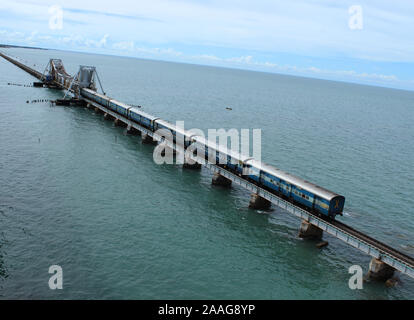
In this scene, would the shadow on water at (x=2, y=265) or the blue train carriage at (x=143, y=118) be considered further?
the blue train carriage at (x=143, y=118)

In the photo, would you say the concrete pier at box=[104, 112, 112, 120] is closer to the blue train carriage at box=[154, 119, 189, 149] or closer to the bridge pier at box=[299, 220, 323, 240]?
the blue train carriage at box=[154, 119, 189, 149]

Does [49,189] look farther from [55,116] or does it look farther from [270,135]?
[270,135]

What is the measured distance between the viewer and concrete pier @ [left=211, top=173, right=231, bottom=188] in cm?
6075

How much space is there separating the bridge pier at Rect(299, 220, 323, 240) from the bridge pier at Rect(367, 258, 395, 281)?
844cm

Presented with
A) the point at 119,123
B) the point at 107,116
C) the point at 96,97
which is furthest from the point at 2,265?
the point at 96,97

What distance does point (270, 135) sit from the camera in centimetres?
10731

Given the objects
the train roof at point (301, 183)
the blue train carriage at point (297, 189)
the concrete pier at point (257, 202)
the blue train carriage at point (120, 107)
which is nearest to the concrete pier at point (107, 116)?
the blue train carriage at point (120, 107)

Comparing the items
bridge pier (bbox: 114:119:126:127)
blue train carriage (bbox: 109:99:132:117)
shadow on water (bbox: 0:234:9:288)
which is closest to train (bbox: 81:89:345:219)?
blue train carriage (bbox: 109:99:132:117)

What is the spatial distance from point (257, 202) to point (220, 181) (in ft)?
31.8

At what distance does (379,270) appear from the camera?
38.5m

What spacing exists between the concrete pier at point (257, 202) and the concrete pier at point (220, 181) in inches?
332

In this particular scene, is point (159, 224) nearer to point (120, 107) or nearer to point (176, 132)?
point (176, 132)

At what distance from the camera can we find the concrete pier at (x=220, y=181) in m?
60.8

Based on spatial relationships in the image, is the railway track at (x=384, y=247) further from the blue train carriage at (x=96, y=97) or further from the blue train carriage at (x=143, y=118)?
the blue train carriage at (x=96, y=97)
